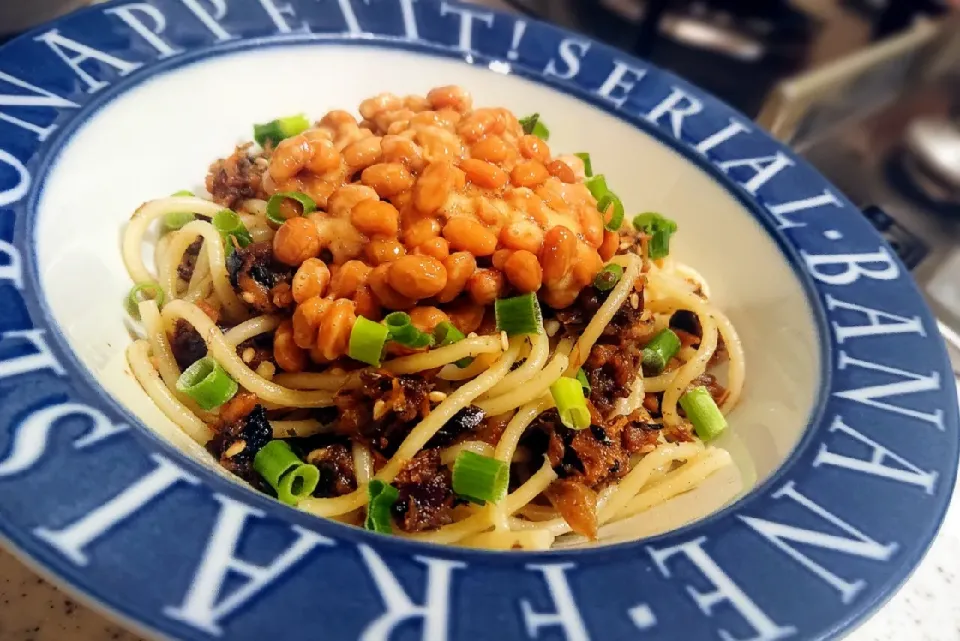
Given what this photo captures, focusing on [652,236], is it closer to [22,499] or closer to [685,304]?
[685,304]

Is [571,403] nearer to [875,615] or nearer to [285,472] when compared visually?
[285,472]

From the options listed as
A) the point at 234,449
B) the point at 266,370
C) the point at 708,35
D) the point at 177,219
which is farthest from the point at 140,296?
the point at 708,35

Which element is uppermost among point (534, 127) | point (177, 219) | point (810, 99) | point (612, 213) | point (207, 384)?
point (810, 99)

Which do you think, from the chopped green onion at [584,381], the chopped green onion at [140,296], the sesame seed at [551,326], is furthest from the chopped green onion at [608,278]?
the chopped green onion at [140,296]

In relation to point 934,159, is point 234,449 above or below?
below

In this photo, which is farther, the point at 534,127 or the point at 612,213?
the point at 534,127

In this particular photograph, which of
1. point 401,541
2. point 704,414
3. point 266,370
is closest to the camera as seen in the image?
A: point 401,541
